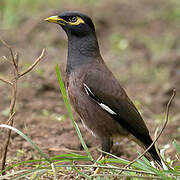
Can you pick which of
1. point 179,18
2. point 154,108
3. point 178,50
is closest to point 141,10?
point 179,18

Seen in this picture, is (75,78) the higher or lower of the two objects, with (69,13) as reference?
lower

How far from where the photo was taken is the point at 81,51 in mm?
4496

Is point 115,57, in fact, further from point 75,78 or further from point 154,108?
point 75,78

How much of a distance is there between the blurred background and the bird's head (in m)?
0.72

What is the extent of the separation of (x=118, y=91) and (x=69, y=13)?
986mm

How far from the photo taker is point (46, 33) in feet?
30.5

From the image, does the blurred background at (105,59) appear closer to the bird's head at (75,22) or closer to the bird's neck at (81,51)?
the bird's neck at (81,51)

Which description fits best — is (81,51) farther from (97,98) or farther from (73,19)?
(97,98)

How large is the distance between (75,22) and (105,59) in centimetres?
401

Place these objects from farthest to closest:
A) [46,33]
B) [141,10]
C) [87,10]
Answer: [141,10]
[87,10]
[46,33]

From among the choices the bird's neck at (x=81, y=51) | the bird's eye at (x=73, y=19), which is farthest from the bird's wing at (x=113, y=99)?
the bird's eye at (x=73, y=19)

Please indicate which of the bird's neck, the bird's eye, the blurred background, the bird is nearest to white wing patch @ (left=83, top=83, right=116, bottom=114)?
the bird

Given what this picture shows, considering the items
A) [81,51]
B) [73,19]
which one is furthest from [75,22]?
[81,51]

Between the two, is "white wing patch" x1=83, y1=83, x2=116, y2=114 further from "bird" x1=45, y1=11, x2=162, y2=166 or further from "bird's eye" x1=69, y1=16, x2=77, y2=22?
"bird's eye" x1=69, y1=16, x2=77, y2=22
